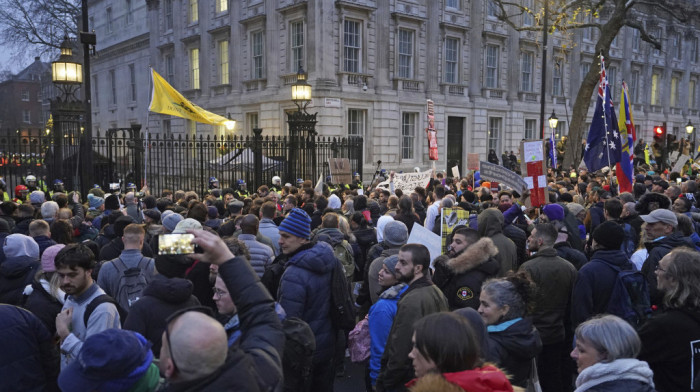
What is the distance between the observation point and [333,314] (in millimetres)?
4387

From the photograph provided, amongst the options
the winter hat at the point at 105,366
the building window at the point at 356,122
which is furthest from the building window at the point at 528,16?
the winter hat at the point at 105,366

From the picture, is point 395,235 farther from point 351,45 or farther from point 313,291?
point 351,45

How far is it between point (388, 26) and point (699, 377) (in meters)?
23.6

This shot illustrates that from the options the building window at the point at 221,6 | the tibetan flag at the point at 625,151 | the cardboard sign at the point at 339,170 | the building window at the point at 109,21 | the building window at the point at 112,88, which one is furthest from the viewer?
the building window at the point at 109,21

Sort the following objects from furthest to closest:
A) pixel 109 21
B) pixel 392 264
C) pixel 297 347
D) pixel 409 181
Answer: pixel 109 21 < pixel 409 181 < pixel 392 264 < pixel 297 347

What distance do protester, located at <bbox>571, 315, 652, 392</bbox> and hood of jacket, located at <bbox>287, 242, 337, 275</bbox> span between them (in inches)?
78.2

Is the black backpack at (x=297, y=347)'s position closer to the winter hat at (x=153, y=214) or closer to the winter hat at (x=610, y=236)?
the winter hat at (x=610, y=236)

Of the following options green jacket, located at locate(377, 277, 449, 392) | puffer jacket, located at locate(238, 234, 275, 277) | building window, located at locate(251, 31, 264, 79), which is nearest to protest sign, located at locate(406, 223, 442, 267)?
puffer jacket, located at locate(238, 234, 275, 277)

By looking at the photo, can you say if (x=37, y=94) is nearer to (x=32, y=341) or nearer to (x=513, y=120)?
(x=513, y=120)

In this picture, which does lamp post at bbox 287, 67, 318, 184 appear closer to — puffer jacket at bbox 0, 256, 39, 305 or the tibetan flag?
the tibetan flag

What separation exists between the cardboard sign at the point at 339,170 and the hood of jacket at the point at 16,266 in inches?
433

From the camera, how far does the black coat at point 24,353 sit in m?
3.10

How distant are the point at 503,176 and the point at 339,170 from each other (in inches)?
262

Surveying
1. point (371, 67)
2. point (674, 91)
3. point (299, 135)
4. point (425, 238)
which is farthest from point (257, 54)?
point (674, 91)
